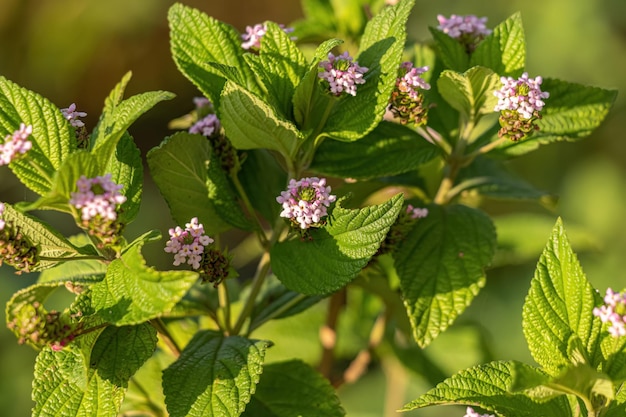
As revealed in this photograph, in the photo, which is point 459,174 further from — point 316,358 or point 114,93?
point 114,93

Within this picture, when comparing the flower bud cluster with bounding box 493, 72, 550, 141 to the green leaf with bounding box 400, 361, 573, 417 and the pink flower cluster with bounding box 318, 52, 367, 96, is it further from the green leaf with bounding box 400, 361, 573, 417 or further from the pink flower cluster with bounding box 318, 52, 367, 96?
the green leaf with bounding box 400, 361, 573, 417

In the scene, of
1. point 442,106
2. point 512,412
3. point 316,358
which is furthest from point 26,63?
point 512,412

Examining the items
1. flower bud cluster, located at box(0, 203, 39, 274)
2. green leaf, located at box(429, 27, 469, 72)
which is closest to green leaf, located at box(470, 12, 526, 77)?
green leaf, located at box(429, 27, 469, 72)

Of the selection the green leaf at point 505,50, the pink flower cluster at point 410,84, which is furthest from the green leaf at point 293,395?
the green leaf at point 505,50

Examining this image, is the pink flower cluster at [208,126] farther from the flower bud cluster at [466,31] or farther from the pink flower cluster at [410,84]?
the flower bud cluster at [466,31]

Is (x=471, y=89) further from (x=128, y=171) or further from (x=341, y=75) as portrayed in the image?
(x=128, y=171)

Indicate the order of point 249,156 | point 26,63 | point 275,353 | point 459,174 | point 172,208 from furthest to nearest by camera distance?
point 26,63 → point 275,353 → point 459,174 → point 249,156 → point 172,208

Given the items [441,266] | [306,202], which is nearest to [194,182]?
[306,202]
